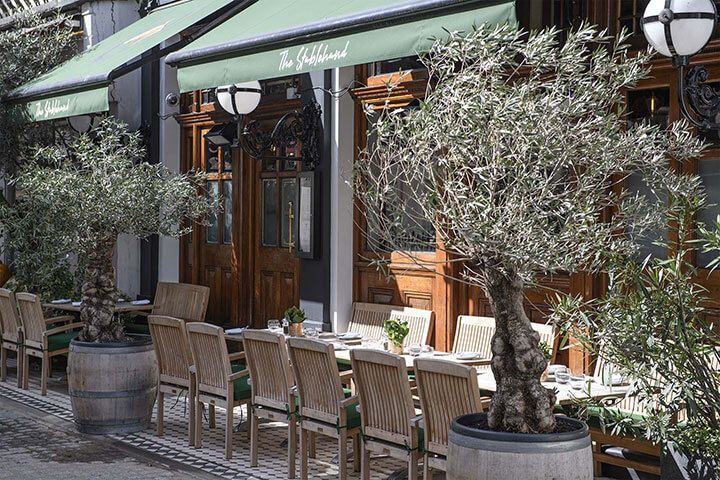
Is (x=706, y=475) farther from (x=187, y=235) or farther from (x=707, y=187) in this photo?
(x=187, y=235)

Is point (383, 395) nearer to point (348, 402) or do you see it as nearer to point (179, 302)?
point (348, 402)

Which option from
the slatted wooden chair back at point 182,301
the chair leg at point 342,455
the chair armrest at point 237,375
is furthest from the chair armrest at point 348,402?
the slatted wooden chair back at point 182,301

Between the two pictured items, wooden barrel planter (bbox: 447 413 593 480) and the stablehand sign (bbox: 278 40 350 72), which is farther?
the stablehand sign (bbox: 278 40 350 72)

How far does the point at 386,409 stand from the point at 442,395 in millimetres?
552

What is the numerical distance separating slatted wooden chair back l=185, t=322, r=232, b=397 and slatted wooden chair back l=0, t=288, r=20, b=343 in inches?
153

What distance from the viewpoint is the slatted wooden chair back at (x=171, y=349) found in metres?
8.86

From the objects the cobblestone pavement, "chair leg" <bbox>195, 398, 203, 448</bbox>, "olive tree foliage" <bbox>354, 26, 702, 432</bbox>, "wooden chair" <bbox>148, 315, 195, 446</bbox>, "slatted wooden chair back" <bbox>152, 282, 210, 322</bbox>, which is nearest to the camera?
"olive tree foliage" <bbox>354, 26, 702, 432</bbox>

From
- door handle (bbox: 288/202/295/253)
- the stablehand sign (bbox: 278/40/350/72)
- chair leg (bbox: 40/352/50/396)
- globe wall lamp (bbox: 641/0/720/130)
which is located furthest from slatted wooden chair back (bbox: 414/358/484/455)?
chair leg (bbox: 40/352/50/396)

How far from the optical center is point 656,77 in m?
8.23

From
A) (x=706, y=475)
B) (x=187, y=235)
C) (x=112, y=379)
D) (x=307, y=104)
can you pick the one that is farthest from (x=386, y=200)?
(x=187, y=235)

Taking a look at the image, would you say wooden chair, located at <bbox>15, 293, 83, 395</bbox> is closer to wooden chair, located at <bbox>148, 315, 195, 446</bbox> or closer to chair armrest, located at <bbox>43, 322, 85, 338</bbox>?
chair armrest, located at <bbox>43, 322, 85, 338</bbox>

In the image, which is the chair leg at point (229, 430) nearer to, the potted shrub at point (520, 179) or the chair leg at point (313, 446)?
the chair leg at point (313, 446)

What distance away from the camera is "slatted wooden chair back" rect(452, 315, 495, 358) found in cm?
910

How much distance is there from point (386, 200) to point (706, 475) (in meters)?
1.93
